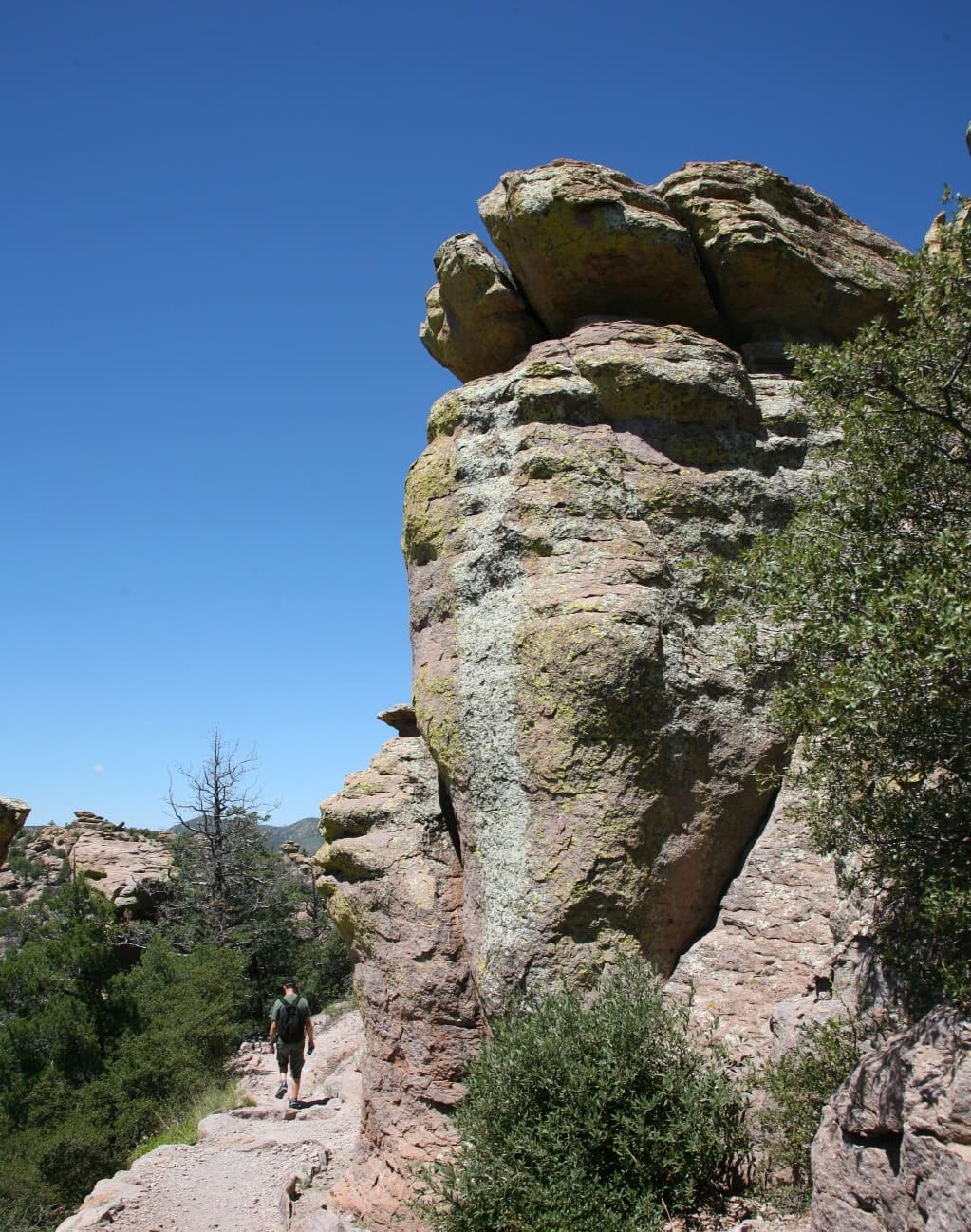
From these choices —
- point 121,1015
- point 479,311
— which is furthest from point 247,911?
point 479,311

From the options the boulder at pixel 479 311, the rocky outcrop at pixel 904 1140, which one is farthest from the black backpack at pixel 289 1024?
the boulder at pixel 479 311

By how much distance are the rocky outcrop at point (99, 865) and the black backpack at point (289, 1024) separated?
506 inches

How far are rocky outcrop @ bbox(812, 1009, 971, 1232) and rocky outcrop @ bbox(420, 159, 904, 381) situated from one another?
7957 millimetres

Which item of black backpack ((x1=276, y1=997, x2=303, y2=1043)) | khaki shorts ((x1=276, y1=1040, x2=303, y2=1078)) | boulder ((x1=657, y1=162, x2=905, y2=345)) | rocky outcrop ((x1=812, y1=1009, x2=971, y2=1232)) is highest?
boulder ((x1=657, y1=162, x2=905, y2=345))

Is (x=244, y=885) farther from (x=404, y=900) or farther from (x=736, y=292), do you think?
(x=736, y=292)

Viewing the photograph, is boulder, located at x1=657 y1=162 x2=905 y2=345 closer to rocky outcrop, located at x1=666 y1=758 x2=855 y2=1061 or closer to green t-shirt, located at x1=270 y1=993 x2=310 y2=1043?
rocky outcrop, located at x1=666 y1=758 x2=855 y2=1061

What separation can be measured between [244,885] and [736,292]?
19.8 m

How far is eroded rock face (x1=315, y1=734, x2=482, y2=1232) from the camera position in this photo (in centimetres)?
914

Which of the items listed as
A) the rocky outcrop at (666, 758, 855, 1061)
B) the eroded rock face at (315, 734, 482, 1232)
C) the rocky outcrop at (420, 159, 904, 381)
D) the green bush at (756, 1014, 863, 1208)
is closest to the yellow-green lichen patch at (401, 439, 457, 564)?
the rocky outcrop at (420, 159, 904, 381)

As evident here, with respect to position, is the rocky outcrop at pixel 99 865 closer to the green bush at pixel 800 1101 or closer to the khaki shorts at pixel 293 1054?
the khaki shorts at pixel 293 1054

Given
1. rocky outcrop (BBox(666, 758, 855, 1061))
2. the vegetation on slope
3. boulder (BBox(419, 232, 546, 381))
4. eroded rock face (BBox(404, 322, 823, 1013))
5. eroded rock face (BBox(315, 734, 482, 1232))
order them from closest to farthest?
rocky outcrop (BBox(666, 758, 855, 1061)), eroded rock face (BBox(404, 322, 823, 1013)), eroded rock face (BBox(315, 734, 482, 1232)), boulder (BBox(419, 232, 546, 381)), the vegetation on slope

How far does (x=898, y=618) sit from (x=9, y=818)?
19.4 meters

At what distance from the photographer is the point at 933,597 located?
18.0 ft

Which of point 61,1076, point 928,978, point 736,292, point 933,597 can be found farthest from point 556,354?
point 61,1076
